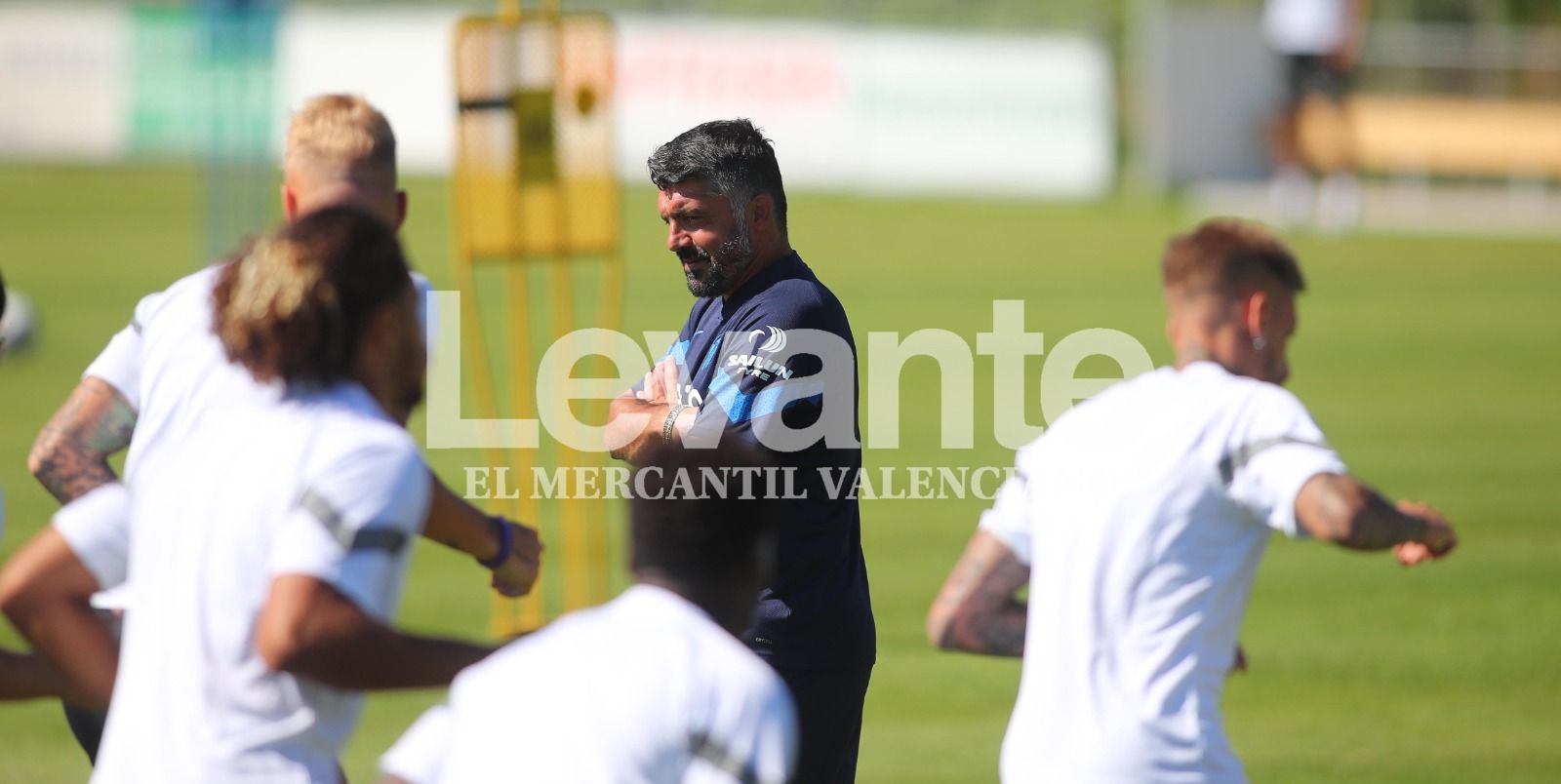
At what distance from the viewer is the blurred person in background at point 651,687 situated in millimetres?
3160

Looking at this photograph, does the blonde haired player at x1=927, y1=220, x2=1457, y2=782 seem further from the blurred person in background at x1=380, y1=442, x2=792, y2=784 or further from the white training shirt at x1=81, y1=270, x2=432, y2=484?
the white training shirt at x1=81, y1=270, x2=432, y2=484

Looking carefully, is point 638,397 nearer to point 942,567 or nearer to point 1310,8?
point 942,567

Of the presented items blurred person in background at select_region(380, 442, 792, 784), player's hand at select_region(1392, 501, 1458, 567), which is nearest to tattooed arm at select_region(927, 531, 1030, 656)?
player's hand at select_region(1392, 501, 1458, 567)

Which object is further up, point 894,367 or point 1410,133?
point 1410,133

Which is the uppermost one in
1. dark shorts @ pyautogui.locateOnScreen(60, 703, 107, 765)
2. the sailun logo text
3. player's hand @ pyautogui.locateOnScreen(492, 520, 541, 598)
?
the sailun logo text

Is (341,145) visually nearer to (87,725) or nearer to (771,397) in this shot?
(771,397)

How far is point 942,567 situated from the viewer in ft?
37.6

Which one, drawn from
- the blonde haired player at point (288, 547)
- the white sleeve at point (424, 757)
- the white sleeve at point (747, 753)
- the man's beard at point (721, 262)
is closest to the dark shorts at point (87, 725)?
the blonde haired player at point (288, 547)

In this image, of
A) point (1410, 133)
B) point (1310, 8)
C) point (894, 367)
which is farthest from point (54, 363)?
point (1410, 133)

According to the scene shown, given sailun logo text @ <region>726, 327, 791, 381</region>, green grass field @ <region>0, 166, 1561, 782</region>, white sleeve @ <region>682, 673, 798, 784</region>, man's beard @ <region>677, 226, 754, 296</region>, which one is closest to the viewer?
white sleeve @ <region>682, 673, 798, 784</region>

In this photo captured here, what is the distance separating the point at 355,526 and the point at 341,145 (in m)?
1.68

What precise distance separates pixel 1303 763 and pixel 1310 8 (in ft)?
84.5

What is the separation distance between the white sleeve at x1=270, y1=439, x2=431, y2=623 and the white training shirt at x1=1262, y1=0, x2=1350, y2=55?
30.1 metres

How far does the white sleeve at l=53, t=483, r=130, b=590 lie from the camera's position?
416 cm
